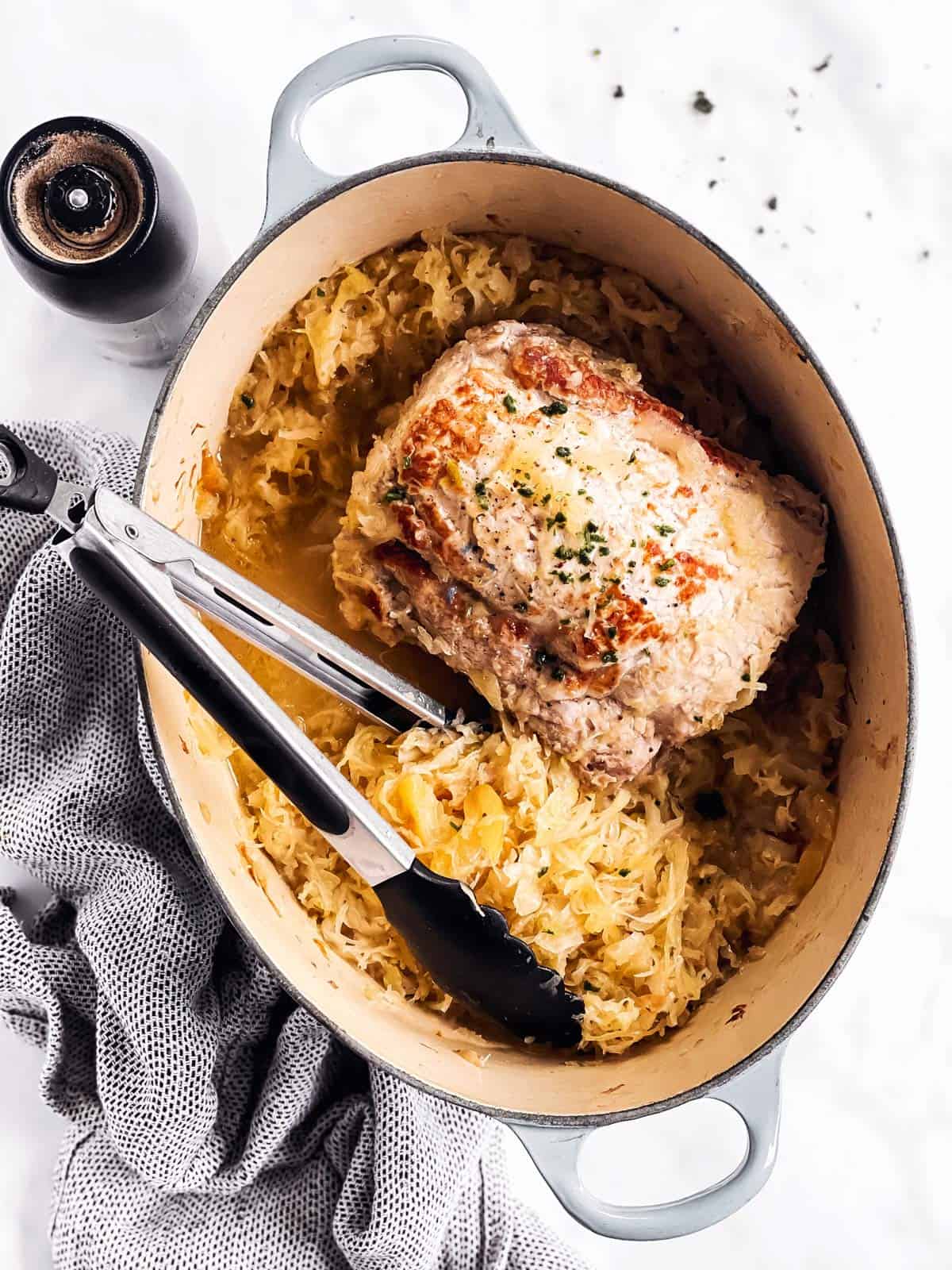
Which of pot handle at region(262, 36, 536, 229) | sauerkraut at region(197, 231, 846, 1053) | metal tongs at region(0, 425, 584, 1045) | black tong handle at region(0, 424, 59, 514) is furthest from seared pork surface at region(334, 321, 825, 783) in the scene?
black tong handle at region(0, 424, 59, 514)

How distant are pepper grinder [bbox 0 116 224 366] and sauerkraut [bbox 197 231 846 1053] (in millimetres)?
308

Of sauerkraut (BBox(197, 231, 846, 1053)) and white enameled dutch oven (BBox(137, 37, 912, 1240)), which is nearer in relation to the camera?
white enameled dutch oven (BBox(137, 37, 912, 1240))

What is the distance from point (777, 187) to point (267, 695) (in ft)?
5.67

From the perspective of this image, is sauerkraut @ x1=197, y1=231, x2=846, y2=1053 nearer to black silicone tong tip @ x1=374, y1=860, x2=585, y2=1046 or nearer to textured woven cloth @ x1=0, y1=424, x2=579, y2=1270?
black silicone tong tip @ x1=374, y1=860, x2=585, y2=1046

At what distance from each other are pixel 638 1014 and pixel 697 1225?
0.38m

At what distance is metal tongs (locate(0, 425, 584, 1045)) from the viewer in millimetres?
1946

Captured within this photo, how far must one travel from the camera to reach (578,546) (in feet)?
6.93

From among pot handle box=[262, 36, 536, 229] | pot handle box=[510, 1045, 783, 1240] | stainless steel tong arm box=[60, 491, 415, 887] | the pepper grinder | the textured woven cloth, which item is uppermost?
pot handle box=[262, 36, 536, 229]

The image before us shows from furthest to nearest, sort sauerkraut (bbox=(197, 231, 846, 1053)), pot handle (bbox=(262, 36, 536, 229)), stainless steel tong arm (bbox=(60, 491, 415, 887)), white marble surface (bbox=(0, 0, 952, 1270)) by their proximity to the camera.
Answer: white marble surface (bbox=(0, 0, 952, 1270)), sauerkraut (bbox=(197, 231, 846, 1053)), pot handle (bbox=(262, 36, 536, 229)), stainless steel tong arm (bbox=(60, 491, 415, 887))

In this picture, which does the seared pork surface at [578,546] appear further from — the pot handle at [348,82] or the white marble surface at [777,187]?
the white marble surface at [777,187]

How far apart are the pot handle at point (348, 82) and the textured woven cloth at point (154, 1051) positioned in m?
0.73

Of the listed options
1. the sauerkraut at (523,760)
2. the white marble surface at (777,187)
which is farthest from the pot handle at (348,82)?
the white marble surface at (777,187)

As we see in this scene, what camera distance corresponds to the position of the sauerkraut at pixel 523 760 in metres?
2.27

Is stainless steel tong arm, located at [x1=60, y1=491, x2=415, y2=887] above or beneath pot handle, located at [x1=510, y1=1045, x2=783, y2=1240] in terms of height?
above
